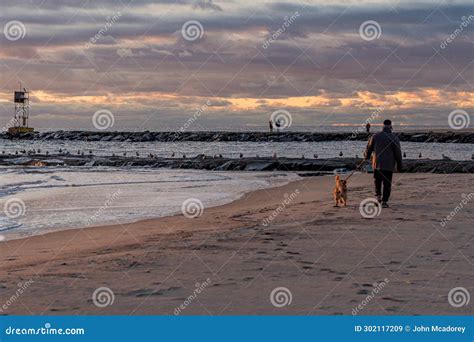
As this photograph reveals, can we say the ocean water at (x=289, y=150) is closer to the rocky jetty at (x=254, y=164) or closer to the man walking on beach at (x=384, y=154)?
the rocky jetty at (x=254, y=164)

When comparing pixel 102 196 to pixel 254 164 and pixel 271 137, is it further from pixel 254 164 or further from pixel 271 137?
pixel 271 137

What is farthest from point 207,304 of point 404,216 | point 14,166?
point 14,166

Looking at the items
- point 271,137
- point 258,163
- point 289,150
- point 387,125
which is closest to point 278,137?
point 271,137

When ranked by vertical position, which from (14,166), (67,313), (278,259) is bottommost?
(67,313)

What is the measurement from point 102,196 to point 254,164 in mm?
16569

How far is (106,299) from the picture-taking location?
687 centimetres

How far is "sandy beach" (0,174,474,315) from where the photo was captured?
6.69 metres

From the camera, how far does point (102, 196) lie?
68.1ft

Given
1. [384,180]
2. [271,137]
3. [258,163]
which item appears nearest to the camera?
[384,180]

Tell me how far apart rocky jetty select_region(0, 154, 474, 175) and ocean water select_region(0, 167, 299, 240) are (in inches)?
108

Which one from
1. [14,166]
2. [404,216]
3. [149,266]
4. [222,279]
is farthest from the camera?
[14,166]

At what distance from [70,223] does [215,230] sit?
3.80 meters

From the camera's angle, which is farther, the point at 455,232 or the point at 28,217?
the point at 28,217

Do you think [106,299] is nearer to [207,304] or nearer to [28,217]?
[207,304]
